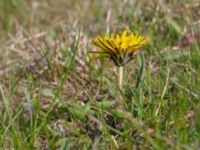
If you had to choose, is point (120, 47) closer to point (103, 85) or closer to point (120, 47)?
point (120, 47)

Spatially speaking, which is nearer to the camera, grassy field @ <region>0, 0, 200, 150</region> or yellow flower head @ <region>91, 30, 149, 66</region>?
grassy field @ <region>0, 0, 200, 150</region>

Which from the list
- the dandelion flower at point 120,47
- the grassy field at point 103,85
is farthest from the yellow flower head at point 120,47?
the grassy field at point 103,85

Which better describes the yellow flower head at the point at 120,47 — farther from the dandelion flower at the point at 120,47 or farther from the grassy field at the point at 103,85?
the grassy field at the point at 103,85

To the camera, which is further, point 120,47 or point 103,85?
point 103,85

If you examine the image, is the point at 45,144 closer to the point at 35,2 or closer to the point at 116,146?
the point at 116,146

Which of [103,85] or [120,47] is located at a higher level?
[120,47]

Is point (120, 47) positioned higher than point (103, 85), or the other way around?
point (120, 47)

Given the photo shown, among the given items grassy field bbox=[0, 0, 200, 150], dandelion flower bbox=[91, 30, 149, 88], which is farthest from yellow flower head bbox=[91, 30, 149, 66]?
grassy field bbox=[0, 0, 200, 150]

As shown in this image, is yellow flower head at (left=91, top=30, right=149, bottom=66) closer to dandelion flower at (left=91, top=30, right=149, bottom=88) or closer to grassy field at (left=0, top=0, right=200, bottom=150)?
dandelion flower at (left=91, top=30, right=149, bottom=88)

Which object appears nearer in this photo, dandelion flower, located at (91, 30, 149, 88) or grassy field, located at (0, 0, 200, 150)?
grassy field, located at (0, 0, 200, 150)

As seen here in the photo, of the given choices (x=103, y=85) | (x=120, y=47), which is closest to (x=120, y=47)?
(x=120, y=47)
